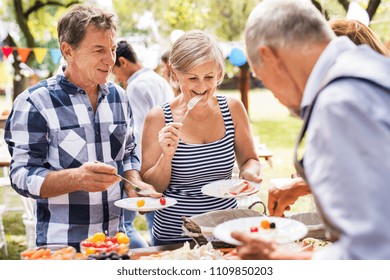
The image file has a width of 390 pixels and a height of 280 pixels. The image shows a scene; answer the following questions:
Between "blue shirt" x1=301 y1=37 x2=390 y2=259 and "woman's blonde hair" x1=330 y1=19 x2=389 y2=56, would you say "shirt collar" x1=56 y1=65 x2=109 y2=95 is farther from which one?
"blue shirt" x1=301 y1=37 x2=390 y2=259

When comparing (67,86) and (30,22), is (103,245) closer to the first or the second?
(67,86)

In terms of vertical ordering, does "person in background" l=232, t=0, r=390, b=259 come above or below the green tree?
above

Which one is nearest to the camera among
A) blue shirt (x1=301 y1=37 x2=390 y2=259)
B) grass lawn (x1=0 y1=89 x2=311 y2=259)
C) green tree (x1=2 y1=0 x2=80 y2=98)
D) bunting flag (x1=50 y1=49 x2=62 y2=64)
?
blue shirt (x1=301 y1=37 x2=390 y2=259)

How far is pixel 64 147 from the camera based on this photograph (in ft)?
7.29

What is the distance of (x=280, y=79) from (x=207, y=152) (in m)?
1.10

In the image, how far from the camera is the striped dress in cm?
243

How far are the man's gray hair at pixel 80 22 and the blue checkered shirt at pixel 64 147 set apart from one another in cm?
18

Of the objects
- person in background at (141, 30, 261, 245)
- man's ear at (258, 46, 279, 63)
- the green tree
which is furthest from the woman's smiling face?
the green tree

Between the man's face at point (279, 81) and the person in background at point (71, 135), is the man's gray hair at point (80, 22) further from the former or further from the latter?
the man's face at point (279, 81)

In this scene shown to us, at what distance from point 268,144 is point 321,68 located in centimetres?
1077

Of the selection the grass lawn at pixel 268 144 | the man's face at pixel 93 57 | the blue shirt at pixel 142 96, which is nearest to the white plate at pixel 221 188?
the man's face at pixel 93 57

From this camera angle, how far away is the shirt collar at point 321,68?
1264mm

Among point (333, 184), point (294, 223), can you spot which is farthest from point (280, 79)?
point (294, 223)
